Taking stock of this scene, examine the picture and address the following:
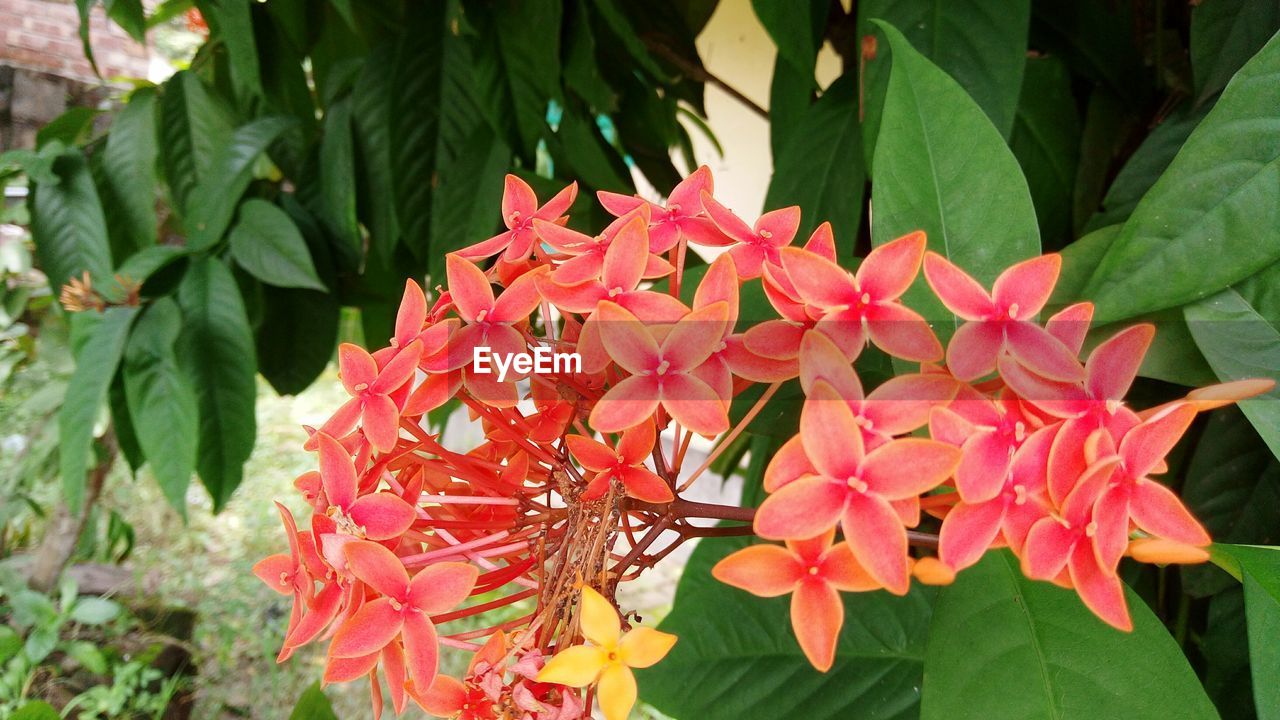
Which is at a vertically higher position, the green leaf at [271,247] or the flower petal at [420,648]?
the green leaf at [271,247]

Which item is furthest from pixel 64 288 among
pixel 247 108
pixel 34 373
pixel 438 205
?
pixel 34 373

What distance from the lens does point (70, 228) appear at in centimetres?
79

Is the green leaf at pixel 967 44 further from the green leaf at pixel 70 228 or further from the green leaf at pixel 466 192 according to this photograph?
the green leaf at pixel 70 228

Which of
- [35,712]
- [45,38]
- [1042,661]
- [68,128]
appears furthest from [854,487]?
[45,38]

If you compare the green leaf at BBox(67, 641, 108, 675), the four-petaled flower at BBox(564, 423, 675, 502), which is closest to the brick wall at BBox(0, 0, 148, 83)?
the green leaf at BBox(67, 641, 108, 675)

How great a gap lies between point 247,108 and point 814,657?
0.92 m

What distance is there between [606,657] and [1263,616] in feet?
0.68

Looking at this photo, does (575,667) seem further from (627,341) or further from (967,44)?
(967,44)

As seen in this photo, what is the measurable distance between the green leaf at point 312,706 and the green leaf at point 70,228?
523mm

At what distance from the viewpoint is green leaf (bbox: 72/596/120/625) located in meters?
1.41

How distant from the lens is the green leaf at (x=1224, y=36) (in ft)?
1.27

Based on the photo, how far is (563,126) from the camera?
694 mm

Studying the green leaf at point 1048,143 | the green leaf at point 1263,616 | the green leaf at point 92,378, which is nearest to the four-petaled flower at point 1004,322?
the green leaf at point 1263,616

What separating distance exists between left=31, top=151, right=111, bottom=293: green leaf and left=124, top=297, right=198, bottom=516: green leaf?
0.11 m
